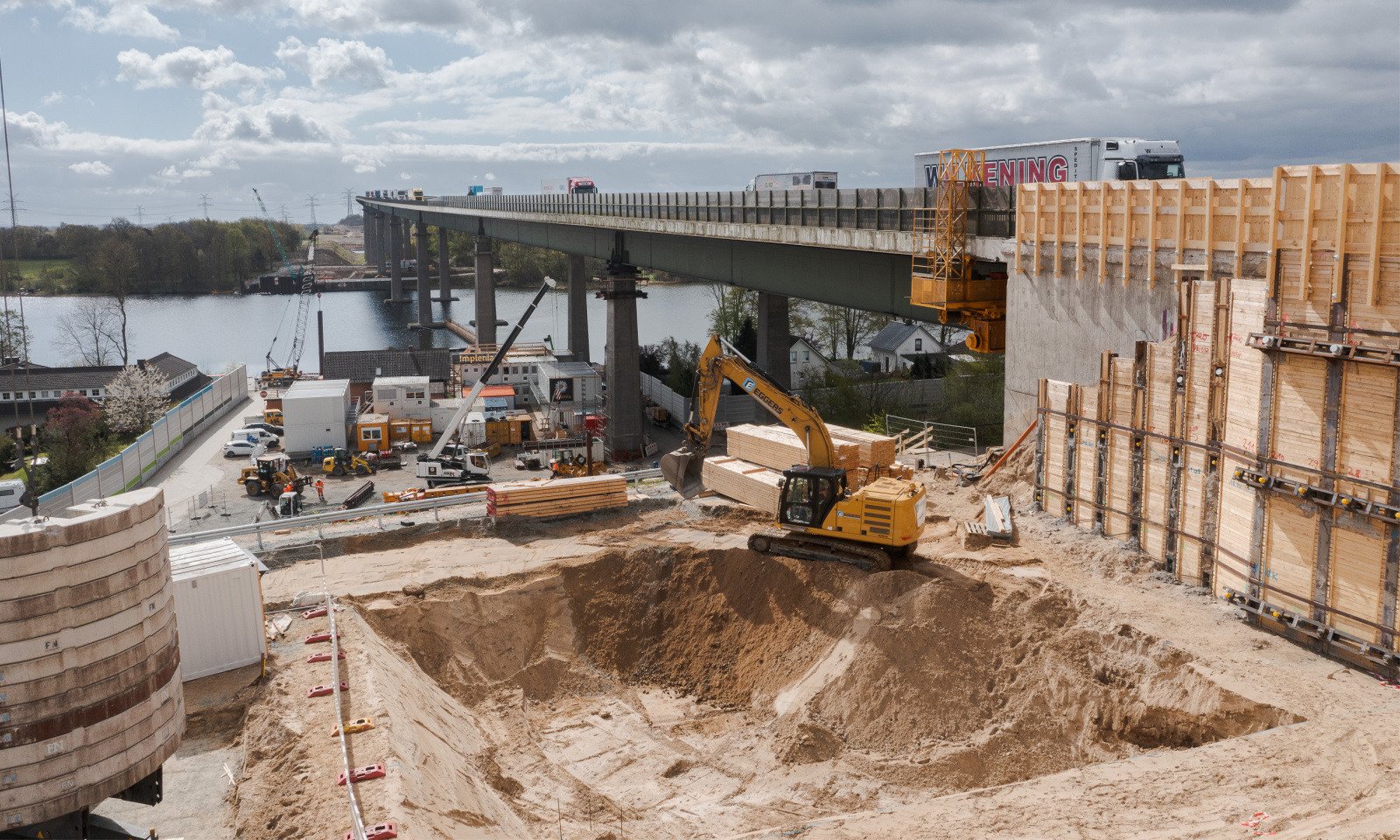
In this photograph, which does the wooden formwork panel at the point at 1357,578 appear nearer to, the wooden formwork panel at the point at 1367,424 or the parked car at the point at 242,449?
the wooden formwork panel at the point at 1367,424

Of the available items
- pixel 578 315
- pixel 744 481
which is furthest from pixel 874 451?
pixel 578 315

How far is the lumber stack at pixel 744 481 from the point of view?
29.8 meters

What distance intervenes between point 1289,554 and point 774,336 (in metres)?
38.0

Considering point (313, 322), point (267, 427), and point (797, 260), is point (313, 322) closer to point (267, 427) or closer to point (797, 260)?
point (267, 427)

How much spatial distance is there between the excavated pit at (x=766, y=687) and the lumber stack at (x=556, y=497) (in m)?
3.64

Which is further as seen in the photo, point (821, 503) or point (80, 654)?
point (821, 503)

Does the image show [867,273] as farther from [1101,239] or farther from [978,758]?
[978,758]

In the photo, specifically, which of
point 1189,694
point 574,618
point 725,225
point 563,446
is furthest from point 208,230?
point 1189,694

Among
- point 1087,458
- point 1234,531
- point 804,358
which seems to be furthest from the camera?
point 804,358

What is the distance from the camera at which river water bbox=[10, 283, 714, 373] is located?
120 m

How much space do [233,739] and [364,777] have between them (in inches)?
145

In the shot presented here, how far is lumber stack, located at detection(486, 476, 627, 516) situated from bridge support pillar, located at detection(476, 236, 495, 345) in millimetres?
71982

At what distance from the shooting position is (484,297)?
102 metres

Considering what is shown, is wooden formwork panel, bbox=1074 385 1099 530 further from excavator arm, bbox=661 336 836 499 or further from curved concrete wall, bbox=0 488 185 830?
curved concrete wall, bbox=0 488 185 830
